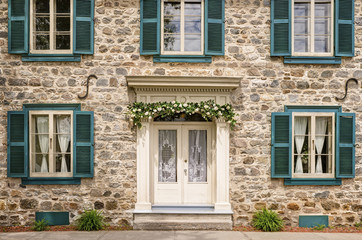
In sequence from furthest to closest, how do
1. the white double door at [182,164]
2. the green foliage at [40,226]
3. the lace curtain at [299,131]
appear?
the white double door at [182,164] < the lace curtain at [299,131] < the green foliage at [40,226]

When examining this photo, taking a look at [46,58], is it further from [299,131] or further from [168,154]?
[299,131]

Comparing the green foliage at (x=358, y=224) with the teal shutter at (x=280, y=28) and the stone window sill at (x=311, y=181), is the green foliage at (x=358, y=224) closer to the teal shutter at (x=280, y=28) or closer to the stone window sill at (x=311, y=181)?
the stone window sill at (x=311, y=181)

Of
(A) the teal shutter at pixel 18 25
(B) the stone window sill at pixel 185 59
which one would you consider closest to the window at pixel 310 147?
(B) the stone window sill at pixel 185 59

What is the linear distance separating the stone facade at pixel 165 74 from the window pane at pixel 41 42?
44cm

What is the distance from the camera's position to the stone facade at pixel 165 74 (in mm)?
7672

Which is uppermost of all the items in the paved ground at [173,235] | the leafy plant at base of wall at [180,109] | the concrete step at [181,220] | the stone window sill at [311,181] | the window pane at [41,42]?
the window pane at [41,42]

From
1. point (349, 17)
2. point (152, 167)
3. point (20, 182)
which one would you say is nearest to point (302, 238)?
point (152, 167)

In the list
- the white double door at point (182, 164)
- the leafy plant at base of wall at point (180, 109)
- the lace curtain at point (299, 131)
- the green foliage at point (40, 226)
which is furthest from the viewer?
the white double door at point (182, 164)

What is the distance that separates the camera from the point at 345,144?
25.3 feet

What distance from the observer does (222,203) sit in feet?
25.0

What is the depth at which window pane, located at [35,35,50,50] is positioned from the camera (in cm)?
787

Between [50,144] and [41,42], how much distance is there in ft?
8.07

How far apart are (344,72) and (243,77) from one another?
7.92 feet

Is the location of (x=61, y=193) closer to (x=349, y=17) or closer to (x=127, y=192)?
(x=127, y=192)
